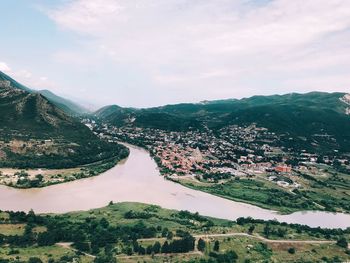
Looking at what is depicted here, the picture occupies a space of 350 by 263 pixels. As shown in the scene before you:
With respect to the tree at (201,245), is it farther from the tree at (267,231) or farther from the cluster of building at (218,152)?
the cluster of building at (218,152)

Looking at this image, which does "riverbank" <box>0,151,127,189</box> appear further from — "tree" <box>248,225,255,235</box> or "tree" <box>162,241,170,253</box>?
"tree" <box>248,225,255,235</box>

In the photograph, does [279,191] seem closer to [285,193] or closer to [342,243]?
[285,193]

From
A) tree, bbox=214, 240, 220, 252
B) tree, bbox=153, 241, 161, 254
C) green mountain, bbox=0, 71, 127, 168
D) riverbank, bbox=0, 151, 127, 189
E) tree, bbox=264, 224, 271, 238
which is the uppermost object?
green mountain, bbox=0, 71, 127, 168

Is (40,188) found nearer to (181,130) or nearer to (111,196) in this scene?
(111,196)

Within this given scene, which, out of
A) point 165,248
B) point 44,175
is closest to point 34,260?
point 165,248

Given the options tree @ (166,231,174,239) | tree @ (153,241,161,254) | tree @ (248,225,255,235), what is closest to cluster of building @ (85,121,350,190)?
tree @ (248,225,255,235)
